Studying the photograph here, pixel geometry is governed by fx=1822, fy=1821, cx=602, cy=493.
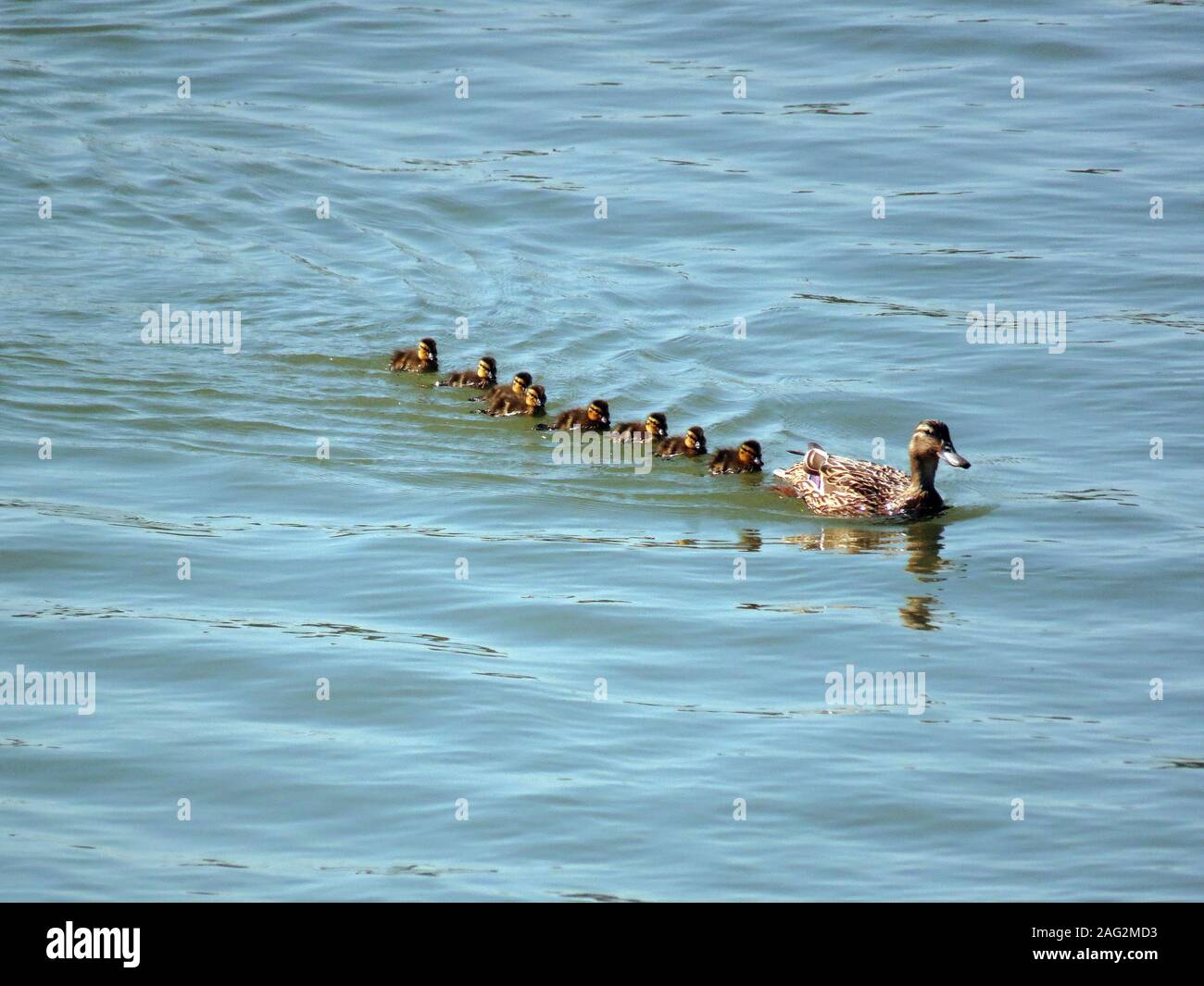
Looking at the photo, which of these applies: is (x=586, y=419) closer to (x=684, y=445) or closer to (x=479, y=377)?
(x=684, y=445)

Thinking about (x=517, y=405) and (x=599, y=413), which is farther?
(x=517, y=405)

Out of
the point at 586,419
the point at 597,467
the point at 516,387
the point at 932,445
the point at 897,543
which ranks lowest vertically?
the point at 897,543

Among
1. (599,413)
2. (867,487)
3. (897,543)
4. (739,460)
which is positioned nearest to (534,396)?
(599,413)

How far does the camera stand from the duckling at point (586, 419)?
547 inches

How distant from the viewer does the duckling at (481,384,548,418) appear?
14414 millimetres

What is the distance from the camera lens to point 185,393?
1467 cm

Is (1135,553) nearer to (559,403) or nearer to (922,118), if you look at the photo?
(559,403)

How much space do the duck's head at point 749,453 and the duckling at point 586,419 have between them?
1099mm

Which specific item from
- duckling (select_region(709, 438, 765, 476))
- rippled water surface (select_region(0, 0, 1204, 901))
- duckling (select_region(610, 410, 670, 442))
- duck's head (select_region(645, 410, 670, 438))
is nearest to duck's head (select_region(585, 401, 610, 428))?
duckling (select_region(610, 410, 670, 442))

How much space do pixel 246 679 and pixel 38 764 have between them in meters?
1.27

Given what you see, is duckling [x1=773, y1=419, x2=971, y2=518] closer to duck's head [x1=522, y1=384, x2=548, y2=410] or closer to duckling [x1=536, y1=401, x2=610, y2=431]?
duckling [x1=536, y1=401, x2=610, y2=431]

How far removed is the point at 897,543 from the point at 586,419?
8.98 feet

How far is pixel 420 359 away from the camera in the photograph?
1534cm

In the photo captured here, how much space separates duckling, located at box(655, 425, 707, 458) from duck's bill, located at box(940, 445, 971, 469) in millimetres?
1887
